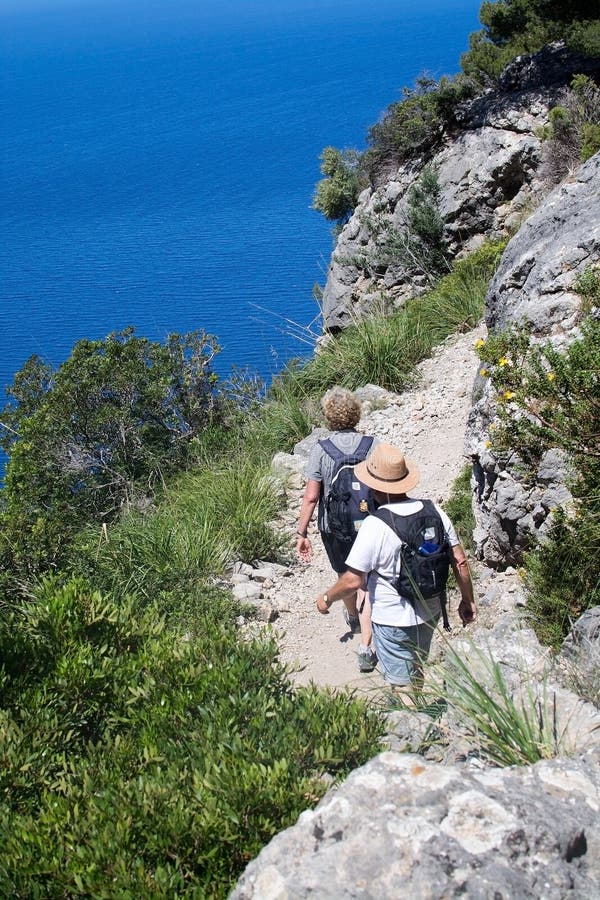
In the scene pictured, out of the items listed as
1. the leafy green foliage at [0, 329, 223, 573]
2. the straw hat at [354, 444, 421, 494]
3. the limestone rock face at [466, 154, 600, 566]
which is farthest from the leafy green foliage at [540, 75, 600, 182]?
→ the straw hat at [354, 444, 421, 494]

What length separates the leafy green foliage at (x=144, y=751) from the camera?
2982 mm

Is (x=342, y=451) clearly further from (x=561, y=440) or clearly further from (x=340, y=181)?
(x=340, y=181)

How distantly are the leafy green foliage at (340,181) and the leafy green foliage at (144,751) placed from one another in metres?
20.2

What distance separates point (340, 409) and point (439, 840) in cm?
355

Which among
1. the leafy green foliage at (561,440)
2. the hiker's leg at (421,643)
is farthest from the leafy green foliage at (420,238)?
the hiker's leg at (421,643)

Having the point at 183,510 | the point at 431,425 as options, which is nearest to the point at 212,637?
the point at 183,510

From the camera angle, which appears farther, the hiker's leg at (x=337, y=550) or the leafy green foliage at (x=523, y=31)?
the leafy green foliage at (x=523, y=31)

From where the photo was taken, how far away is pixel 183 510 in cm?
876

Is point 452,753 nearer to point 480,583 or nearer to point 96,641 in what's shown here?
point 96,641

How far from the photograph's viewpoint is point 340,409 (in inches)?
226

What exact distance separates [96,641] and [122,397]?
314 inches

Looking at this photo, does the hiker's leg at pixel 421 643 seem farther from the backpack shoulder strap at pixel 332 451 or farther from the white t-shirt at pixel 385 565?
the backpack shoulder strap at pixel 332 451

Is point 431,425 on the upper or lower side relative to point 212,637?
upper

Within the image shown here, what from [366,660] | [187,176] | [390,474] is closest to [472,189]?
[366,660]
